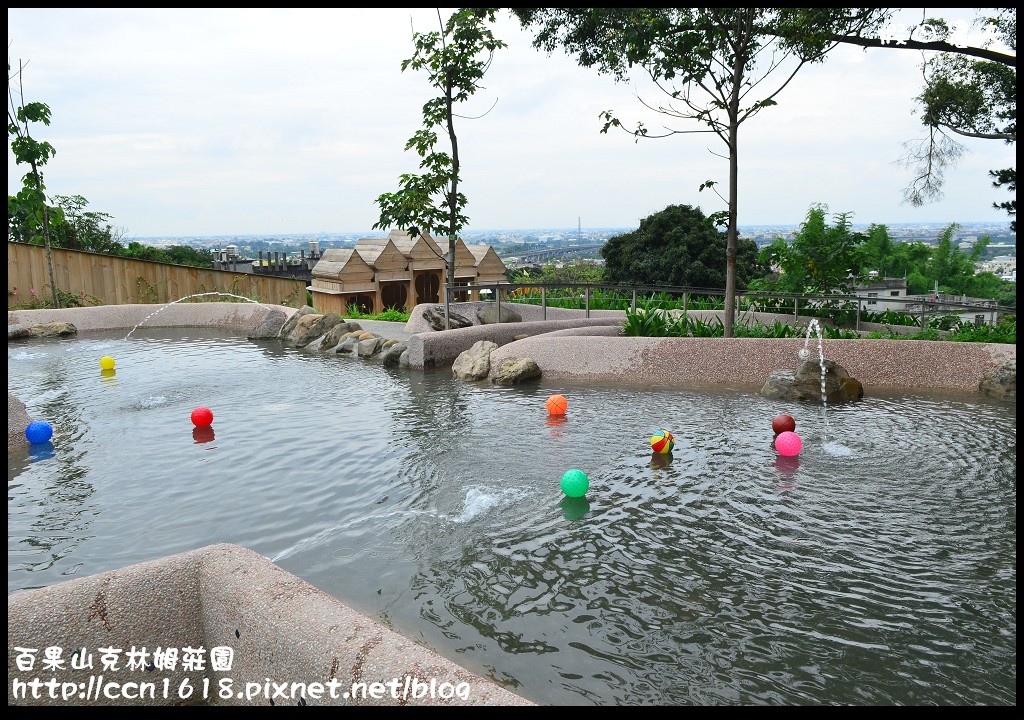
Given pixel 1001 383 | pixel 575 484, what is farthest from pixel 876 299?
pixel 575 484

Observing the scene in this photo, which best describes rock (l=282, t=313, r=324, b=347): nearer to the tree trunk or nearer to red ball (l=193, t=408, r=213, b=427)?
red ball (l=193, t=408, r=213, b=427)

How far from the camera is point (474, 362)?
42.1 feet

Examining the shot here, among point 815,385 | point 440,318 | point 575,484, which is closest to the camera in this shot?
point 575,484

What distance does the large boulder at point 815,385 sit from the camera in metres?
10.4

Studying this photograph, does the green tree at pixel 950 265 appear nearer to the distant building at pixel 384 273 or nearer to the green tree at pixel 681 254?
the green tree at pixel 681 254

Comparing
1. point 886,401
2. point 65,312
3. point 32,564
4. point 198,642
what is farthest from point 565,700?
point 65,312

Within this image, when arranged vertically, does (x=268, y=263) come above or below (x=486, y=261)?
above

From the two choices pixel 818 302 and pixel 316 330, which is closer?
pixel 316 330

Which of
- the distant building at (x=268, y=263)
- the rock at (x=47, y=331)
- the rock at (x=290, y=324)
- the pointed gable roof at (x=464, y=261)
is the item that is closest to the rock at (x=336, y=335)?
the rock at (x=290, y=324)

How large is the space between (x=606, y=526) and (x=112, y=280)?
21314mm

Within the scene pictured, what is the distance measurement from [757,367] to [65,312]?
58.0ft

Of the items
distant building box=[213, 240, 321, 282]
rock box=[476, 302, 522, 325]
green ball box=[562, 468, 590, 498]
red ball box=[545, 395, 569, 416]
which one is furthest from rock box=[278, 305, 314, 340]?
distant building box=[213, 240, 321, 282]

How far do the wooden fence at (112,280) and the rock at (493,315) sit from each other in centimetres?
1007

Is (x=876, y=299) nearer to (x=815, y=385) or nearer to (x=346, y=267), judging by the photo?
(x=815, y=385)
